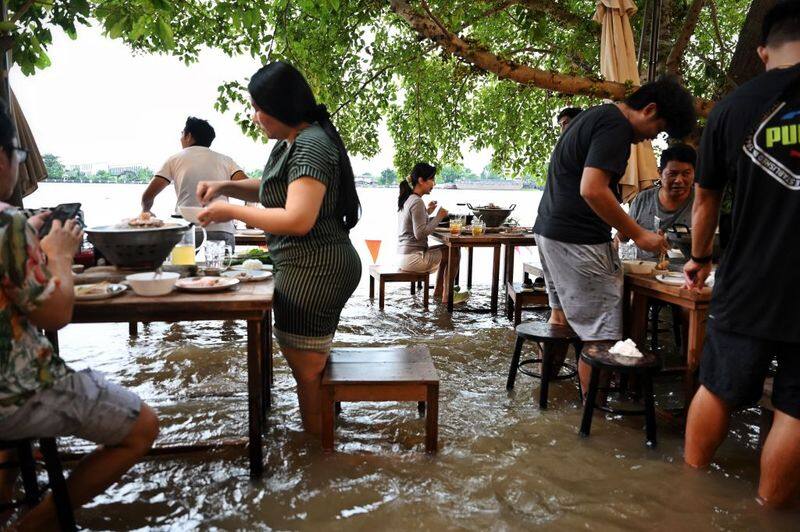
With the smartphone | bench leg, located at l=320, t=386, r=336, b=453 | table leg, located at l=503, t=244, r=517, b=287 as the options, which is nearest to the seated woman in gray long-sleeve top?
table leg, located at l=503, t=244, r=517, b=287

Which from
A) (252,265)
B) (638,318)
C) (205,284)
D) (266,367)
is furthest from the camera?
(638,318)

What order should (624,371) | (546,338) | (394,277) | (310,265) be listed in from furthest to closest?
(394,277)
(546,338)
(624,371)
(310,265)

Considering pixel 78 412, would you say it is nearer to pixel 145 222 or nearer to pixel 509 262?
pixel 145 222

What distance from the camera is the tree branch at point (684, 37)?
5660 millimetres

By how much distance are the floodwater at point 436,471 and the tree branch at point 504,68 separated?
108 inches

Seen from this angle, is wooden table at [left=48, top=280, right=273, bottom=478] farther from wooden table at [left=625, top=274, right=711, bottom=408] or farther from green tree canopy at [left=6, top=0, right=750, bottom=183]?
wooden table at [left=625, top=274, right=711, bottom=408]

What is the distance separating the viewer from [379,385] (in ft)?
9.06

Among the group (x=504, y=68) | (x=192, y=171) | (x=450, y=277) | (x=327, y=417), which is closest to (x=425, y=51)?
(x=504, y=68)

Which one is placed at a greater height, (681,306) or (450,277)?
(681,306)

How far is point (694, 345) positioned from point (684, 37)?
408cm

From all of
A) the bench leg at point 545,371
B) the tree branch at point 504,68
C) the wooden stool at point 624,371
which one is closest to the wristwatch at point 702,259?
the wooden stool at point 624,371

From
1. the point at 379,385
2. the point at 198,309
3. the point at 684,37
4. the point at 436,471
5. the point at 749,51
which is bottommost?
the point at 436,471

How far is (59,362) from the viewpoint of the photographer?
6.19 feet

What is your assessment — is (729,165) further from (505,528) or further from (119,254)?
(119,254)
